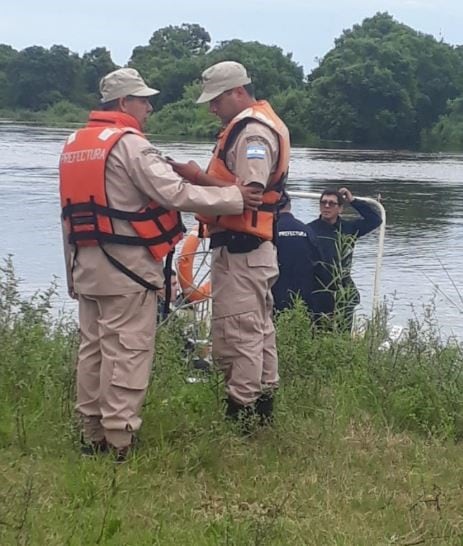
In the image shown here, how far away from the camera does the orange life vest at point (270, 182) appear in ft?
17.3

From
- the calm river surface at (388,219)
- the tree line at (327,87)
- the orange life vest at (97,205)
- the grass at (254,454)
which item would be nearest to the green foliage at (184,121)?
the tree line at (327,87)

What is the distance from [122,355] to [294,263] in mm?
3486

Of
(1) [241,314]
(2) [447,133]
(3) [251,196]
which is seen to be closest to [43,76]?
(2) [447,133]

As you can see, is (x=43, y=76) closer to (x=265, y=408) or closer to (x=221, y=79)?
(x=221, y=79)

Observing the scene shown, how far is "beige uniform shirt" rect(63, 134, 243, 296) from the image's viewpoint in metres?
4.90

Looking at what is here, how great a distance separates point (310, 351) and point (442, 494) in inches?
70.7

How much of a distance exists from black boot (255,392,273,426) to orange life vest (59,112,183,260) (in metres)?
0.98

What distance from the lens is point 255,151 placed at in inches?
204

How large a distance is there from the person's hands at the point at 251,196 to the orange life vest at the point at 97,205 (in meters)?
0.35

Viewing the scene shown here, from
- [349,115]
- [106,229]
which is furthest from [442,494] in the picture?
[349,115]

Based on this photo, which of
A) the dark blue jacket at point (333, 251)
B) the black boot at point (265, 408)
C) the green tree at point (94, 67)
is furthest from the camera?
the green tree at point (94, 67)

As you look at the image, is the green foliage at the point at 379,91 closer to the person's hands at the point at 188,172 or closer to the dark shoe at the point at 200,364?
the dark shoe at the point at 200,364

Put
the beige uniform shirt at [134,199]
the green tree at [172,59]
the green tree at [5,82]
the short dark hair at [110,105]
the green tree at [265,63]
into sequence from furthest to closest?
1. the green tree at [5,82]
2. the green tree at [172,59]
3. the green tree at [265,63]
4. the short dark hair at [110,105]
5. the beige uniform shirt at [134,199]

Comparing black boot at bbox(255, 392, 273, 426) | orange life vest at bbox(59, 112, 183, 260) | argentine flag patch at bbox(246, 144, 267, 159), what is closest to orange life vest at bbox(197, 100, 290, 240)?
argentine flag patch at bbox(246, 144, 267, 159)
